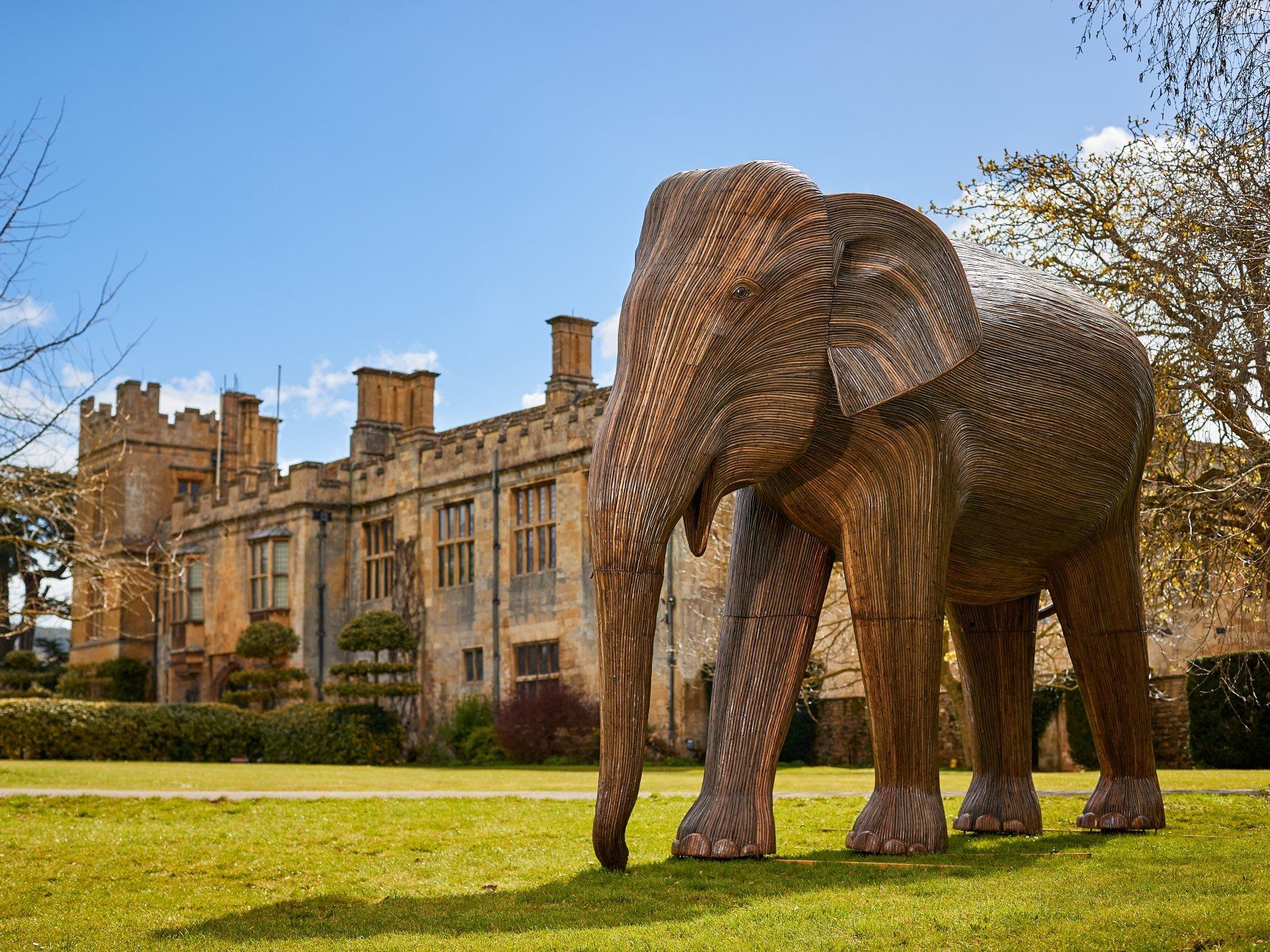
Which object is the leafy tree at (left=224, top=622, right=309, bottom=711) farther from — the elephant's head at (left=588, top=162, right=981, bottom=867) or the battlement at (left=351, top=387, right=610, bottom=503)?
the elephant's head at (left=588, top=162, right=981, bottom=867)

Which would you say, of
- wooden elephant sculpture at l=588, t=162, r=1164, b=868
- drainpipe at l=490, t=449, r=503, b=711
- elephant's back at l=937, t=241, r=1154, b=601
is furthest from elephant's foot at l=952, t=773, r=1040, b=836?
drainpipe at l=490, t=449, r=503, b=711

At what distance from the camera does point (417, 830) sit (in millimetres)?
8812

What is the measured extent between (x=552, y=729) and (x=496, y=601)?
4064 millimetres

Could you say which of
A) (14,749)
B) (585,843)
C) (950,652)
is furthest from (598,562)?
(14,749)

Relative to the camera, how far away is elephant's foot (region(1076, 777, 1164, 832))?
7.82m

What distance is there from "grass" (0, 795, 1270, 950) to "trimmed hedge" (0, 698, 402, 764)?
15794 millimetres

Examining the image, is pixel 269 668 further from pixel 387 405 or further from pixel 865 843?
pixel 865 843

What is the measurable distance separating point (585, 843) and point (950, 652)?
36.0 feet

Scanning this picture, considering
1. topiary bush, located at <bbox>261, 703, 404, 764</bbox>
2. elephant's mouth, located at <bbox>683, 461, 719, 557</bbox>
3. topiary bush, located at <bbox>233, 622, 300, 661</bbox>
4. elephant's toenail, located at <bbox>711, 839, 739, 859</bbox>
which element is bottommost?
elephant's toenail, located at <bbox>711, 839, 739, 859</bbox>

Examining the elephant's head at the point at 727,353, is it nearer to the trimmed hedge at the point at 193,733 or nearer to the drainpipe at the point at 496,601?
the trimmed hedge at the point at 193,733

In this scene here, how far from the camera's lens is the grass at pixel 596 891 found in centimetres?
475

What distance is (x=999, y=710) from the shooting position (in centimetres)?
808

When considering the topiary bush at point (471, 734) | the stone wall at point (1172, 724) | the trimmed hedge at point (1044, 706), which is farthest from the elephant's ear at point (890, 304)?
the topiary bush at point (471, 734)

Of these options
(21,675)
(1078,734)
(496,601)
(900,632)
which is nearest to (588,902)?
(900,632)
